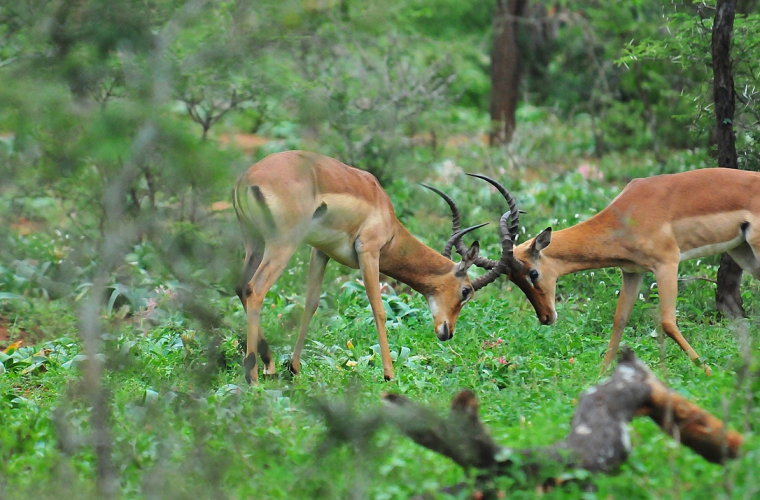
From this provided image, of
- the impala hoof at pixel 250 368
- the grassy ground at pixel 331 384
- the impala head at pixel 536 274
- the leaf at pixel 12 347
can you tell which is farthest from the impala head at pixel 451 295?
the leaf at pixel 12 347

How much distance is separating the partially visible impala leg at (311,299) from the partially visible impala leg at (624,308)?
7.23ft

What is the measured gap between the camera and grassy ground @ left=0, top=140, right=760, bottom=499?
409cm

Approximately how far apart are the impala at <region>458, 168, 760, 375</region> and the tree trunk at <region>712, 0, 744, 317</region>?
0.57 meters

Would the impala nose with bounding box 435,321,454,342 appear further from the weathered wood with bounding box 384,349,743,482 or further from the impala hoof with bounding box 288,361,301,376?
the weathered wood with bounding box 384,349,743,482

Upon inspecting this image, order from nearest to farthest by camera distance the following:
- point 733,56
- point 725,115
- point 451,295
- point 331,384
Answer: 1. point 331,384
2. point 451,295
3. point 725,115
4. point 733,56

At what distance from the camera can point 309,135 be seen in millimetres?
4152

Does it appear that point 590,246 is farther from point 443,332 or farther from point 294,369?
point 294,369

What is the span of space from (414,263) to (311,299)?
879 millimetres

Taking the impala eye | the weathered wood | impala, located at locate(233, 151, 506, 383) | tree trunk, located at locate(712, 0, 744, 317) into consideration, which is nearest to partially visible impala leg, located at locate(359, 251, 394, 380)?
impala, located at locate(233, 151, 506, 383)

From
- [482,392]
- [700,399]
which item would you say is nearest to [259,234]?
[482,392]

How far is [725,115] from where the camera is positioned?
7711 mm

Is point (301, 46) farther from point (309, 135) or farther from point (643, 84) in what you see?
point (643, 84)

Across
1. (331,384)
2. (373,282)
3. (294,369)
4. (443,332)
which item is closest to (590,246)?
(443,332)

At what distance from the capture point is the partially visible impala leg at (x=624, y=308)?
A: 7.07 metres
